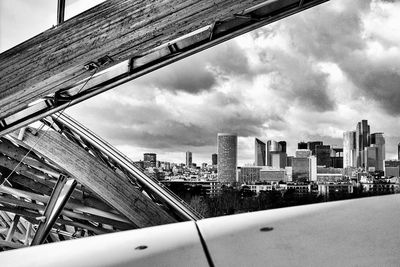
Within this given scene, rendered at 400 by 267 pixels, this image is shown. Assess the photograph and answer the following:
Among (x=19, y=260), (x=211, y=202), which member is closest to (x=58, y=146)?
(x=19, y=260)

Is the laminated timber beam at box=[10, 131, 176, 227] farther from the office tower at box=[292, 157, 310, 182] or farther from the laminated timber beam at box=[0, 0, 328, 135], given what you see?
the office tower at box=[292, 157, 310, 182]

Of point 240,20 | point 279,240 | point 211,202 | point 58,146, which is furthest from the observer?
point 211,202

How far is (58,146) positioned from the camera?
20.5 ft

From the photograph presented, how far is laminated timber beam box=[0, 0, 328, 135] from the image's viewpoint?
2.82m

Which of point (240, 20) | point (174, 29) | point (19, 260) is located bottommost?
point (19, 260)

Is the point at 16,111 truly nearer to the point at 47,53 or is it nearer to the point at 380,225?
the point at 47,53

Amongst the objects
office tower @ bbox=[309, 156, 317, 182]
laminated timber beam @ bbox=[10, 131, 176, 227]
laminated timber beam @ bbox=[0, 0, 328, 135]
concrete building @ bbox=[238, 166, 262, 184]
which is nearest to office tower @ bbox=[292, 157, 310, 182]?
office tower @ bbox=[309, 156, 317, 182]

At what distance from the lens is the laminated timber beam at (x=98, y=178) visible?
6234 millimetres

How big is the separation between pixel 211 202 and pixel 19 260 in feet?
108

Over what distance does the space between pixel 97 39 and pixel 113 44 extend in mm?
153

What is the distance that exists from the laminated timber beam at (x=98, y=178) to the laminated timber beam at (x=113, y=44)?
2680 millimetres

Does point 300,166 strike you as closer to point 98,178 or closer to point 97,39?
point 98,178

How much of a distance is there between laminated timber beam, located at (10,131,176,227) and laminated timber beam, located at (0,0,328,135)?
2.68 metres

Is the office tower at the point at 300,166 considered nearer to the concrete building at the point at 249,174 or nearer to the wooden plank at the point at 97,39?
the concrete building at the point at 249,174
